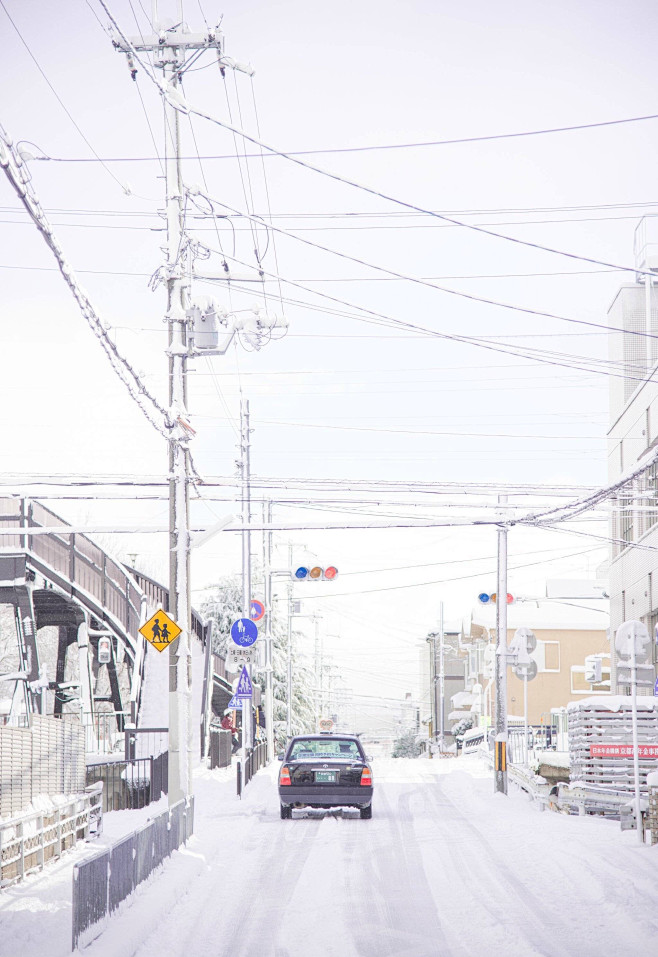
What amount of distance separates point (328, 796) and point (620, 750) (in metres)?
5.72

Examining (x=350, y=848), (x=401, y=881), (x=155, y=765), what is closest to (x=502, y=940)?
(x=401, y=881)

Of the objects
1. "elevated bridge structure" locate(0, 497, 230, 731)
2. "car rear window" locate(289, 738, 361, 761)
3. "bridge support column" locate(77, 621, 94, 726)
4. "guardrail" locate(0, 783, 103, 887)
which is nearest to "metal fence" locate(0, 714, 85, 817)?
"guardrail" locate(0, 783, 103, 887)

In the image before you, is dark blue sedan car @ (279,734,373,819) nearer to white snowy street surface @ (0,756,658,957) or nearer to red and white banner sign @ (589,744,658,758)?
white snowy street surface @ (0,756,658,957)

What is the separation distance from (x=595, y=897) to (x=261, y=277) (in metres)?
12.3

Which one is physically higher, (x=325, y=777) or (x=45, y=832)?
(x=45, y=832)

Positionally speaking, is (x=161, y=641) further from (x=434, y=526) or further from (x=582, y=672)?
(x=582, y=672)

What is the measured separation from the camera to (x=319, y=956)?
9.12 metres

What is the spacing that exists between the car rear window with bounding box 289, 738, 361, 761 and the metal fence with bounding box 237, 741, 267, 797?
434 centimetres

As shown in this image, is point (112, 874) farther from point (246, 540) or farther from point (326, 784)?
point (246, 540)

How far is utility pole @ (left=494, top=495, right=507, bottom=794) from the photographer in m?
28.2

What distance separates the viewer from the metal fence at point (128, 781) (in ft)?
74.8

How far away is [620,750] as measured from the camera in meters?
22.5

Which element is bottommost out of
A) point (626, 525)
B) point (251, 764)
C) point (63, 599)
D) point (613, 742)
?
point (251, 764)

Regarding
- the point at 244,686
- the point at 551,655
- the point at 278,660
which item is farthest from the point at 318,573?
the point at 278,660
